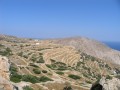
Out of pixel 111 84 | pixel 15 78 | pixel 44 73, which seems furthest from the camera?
pixel 44 73

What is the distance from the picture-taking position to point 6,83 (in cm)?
2028

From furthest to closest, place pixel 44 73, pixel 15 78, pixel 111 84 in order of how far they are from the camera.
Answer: pixel 44 73 < pixel 15 78 < pixel 111 84

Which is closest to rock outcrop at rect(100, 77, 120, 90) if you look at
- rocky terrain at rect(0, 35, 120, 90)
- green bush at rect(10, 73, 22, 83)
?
rocky terrain at rect(0, 35, 120, 90)

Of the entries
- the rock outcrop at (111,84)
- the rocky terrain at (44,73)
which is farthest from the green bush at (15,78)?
the rock outcrop at (111,84)

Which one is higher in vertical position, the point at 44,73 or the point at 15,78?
A: the point at 15,78

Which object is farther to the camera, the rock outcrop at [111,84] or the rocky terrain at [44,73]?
the rocky terrain at [44,73]

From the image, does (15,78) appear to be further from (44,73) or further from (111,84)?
(111,84)

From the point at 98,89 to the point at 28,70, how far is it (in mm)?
42479

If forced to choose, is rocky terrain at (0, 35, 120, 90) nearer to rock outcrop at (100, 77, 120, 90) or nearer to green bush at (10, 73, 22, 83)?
green bush at (10, 73, 22, 83)

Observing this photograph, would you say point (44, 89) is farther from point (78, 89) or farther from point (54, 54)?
point (54, 54)

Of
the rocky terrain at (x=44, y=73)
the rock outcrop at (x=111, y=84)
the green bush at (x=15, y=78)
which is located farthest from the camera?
the green bush at (x=15, y=78)

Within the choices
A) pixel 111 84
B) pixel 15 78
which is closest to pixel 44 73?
pixel 15 78

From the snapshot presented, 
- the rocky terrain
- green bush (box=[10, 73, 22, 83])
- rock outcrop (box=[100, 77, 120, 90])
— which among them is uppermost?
rock outcrop (box=[100, 77, 120, 90])

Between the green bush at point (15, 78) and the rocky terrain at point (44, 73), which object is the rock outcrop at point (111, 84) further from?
the green bush at point (15, 78)
